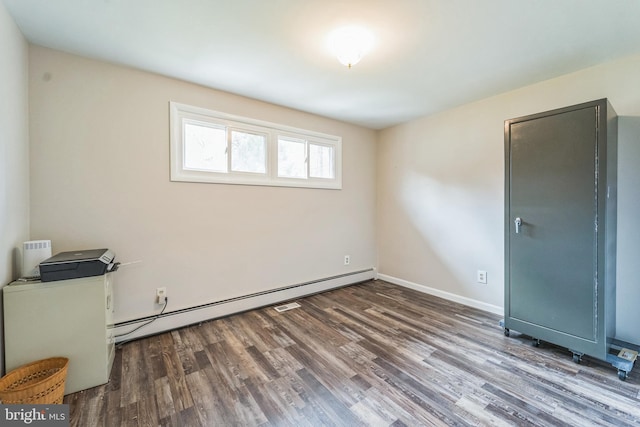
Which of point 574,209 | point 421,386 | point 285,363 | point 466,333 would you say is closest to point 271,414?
point 285,363

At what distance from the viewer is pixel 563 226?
199cm

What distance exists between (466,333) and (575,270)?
1.01 metres

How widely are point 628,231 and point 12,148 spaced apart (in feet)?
15.0

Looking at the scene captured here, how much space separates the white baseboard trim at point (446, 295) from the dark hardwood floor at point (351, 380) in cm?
30

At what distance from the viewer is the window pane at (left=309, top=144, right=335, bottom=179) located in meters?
3.55

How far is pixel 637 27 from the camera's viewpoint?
1.74m


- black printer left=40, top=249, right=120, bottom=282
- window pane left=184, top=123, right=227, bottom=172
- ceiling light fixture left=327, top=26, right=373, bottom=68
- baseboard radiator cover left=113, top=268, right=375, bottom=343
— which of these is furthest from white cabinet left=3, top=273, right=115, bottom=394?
ceiling light fixture left=327, top=26, right=373, bottom=68

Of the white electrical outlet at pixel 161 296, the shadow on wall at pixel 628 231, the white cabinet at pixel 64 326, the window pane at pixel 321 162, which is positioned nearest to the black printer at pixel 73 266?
the white cabinet at pixel 64 326

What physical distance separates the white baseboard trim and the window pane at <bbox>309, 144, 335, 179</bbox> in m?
1.84

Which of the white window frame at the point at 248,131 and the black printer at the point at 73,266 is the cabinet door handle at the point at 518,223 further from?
the black printer at the point at 73,266

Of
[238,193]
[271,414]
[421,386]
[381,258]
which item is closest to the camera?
[271,414]

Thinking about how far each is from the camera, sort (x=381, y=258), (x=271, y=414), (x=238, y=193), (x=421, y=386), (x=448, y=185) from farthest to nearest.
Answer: (x=381, y=258) → (x=448, y=185) → (x=238, y=193) → (x=421, y=386) → (x=271, y=414)

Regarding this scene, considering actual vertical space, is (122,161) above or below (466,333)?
above

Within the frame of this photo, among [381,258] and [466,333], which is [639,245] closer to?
[466,333]
